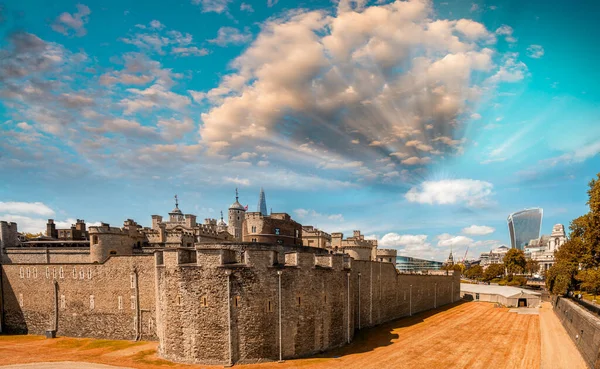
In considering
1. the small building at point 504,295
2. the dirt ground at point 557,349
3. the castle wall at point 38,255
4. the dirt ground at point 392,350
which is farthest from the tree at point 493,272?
the castle wall at point 38,255

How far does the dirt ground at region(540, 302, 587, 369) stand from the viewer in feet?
106

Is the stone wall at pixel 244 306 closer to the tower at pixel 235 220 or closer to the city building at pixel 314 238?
the city building at pixel 314 238

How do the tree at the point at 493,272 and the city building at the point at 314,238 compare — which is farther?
the tree at the point at 493,272

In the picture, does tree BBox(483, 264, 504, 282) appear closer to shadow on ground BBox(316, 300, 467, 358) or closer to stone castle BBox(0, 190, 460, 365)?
stone castle BBox(0, 190, 460, 365)

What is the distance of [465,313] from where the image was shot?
6669 centimetres

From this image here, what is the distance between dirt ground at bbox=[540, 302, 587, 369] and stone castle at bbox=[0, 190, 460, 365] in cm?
2093

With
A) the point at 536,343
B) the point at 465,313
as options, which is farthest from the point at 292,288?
the point at 465,313

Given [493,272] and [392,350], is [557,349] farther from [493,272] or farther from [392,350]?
[493,272]

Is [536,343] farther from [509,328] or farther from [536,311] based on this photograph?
[536,311]

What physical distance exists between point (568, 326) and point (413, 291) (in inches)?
985

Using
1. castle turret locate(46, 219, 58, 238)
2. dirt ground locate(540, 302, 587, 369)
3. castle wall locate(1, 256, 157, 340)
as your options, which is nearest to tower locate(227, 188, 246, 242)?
castle turret locate(46, 219, 58, 238)

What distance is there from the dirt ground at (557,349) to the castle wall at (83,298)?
146 ft

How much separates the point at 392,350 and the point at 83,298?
3996 centimetres

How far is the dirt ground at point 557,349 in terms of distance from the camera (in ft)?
106
